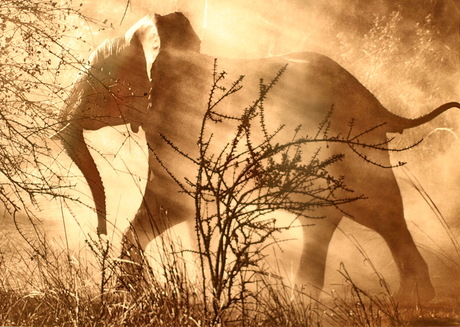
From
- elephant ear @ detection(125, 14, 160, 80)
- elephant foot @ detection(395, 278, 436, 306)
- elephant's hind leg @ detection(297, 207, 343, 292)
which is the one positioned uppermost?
elephant ear @ detection(125, 14, 160, 80)

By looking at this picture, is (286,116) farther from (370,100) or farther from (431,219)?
(431,219)

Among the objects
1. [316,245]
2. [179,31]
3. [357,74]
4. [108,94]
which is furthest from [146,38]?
[316,245]

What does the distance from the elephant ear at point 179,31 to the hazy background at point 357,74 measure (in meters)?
0.02

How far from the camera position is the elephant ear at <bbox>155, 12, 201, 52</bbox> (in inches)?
114

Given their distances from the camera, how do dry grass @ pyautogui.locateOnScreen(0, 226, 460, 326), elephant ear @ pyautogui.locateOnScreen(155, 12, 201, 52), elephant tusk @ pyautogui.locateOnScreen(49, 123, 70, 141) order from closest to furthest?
dry grass @ pyautogui.locateOnScreen(0, 226, 460, 326) → elephant tusk @ pyautogui.locateOnScreen(49, 123, 70, 141) → elephant ear @ pyautogui.locateOnScreen(155, 12, 201, 52)

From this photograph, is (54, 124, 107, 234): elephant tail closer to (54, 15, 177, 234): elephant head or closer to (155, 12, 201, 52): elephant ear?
(54, 15, 177, 234): elephant head

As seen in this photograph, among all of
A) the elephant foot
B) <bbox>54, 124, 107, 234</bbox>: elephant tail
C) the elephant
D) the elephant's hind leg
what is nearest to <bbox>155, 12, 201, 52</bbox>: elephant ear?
the elephant

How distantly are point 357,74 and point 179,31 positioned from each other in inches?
25.8

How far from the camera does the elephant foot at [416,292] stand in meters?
2.85

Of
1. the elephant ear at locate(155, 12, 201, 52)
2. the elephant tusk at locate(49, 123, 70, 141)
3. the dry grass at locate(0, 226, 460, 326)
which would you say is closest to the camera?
the dry grass at locate(0, 226, 460, 326)

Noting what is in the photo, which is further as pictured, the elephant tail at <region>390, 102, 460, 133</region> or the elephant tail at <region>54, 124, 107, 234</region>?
the elephant tail at <region>390, 102, 460, 133</region>

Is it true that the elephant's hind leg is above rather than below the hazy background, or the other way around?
below

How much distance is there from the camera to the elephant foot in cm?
285

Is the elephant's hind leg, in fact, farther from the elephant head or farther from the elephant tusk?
the elephant tusk
